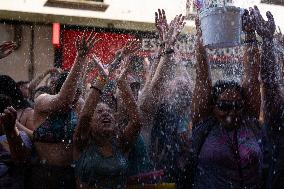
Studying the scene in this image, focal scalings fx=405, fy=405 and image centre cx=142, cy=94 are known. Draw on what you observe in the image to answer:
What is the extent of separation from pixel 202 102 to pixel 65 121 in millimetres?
1330

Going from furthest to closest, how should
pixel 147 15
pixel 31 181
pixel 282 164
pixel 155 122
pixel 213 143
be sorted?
pixel 147 15
pixel 155 122
pixel 31 181
pixel 282 164
pixel 213 143

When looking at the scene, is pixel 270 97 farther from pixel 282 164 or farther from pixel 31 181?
pixel 31 181

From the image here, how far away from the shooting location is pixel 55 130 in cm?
387

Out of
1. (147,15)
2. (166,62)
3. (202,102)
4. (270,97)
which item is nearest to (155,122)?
(166,62)

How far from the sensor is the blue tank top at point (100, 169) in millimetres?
3561

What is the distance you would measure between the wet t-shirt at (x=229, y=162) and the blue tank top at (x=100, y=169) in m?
0.71

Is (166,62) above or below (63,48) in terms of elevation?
above

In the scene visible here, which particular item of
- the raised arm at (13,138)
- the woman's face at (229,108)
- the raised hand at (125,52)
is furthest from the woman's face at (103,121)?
the woman's face at (229,108)

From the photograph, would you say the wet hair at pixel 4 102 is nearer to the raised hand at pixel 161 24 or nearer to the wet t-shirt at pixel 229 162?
the raised hand at pixel 161 24

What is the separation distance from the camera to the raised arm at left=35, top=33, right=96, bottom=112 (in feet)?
11.8

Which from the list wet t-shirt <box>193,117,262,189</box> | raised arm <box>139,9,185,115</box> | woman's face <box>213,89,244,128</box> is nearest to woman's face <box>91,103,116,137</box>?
raised arm <box>139,9,185,115</box>

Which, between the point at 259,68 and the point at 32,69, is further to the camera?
the point at 32,69

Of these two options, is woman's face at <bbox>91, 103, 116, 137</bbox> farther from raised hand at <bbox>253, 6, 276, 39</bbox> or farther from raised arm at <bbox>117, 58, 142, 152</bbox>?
raised hand at <bbox>253, 6, 276, 39</bbox>

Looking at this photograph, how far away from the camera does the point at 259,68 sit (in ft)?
12.2
